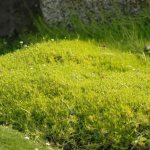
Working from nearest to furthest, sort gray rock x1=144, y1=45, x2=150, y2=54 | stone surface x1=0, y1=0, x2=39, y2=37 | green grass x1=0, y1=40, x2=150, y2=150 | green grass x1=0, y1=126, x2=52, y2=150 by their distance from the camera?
green grass x1=0, y1=126, x2=52, y2=150
green grass x1=0, y1=40, x2=150, y2=150
gray rock x1=144, y1=45, x2=150, y2=54
stone surface x1=0, y1=0, x2=39, y2=37

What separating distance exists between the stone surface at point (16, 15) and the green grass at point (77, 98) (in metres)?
1.53

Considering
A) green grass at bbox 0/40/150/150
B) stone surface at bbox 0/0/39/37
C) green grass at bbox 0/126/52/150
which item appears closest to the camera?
green grass at bbox 0/126/52/150

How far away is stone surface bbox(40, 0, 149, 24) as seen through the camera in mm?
8664

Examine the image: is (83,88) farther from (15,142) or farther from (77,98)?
(15,142)

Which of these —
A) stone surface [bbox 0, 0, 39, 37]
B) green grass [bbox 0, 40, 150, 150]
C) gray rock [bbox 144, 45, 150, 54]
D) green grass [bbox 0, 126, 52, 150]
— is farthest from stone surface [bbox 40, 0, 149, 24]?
green grass [bbox 0, 126, 52, 150]

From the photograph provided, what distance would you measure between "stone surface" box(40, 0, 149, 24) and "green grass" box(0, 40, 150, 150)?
1169mm

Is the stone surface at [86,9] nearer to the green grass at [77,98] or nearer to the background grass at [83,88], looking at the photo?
the background grass at [83,88]

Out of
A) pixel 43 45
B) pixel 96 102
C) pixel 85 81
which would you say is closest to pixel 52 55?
pixel 43 45

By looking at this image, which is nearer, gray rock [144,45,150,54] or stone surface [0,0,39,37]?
gray rock [144,45,150,54]

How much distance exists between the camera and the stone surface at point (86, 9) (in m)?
8.66

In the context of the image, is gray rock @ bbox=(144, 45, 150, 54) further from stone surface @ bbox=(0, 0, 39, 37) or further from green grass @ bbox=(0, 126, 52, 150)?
green grass @ bbox=(0, 126, 52, 150)

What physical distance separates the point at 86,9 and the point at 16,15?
3.95ft

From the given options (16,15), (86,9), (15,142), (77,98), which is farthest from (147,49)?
(15,142)

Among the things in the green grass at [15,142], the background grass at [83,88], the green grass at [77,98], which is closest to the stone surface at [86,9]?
the background grass at [83,88]
